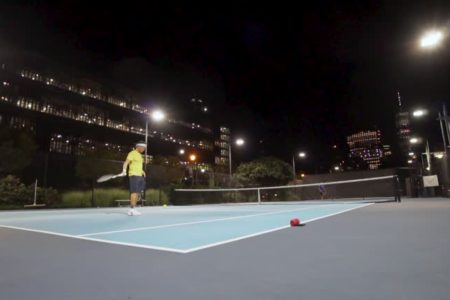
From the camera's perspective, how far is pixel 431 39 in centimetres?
947

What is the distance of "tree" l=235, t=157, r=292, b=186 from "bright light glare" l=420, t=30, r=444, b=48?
22465 millimetres

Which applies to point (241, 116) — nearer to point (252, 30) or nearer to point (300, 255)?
point (252, 30)

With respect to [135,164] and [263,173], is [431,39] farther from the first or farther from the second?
[263,173]

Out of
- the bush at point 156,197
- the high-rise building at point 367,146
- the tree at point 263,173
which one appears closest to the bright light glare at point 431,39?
the bush at point 156,197

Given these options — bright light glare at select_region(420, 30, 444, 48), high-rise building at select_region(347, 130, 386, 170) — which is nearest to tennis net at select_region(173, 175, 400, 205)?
bright light glare at select_region(420, 30, 444, 48)

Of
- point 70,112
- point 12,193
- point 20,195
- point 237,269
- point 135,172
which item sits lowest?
point 237,269

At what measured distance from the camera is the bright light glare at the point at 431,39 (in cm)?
937

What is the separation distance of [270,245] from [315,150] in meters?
47.8

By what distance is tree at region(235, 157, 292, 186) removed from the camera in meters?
31.7

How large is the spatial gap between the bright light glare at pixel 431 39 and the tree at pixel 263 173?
22.5 meters

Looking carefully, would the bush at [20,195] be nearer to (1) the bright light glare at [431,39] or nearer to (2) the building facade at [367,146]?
(1) the bright light glare at [431,39]

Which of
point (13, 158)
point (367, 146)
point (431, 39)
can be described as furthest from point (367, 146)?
point (431, 39)

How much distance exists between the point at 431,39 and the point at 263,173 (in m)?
22.9

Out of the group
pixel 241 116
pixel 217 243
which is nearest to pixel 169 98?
pixel 241 116
